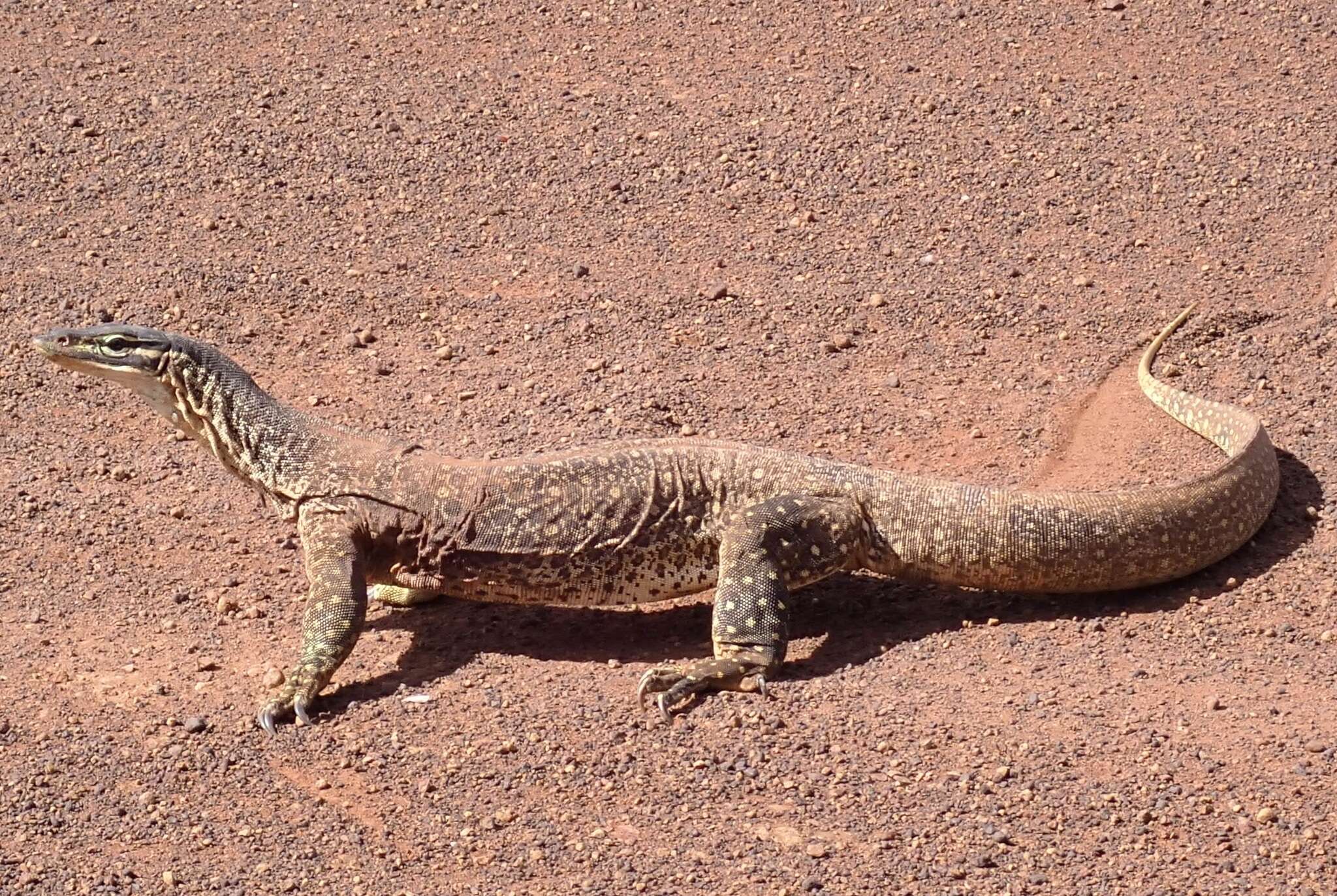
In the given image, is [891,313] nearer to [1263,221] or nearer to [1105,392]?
[1105,392]

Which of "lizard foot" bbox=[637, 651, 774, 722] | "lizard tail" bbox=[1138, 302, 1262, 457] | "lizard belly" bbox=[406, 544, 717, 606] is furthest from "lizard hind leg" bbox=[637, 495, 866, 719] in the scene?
"lizard tail" bbox=[1138, 302, 1262, 457]

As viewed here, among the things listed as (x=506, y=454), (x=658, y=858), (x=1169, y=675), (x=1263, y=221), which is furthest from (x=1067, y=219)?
(x=658, y=858)

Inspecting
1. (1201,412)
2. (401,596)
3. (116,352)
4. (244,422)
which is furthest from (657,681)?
(1201,412)

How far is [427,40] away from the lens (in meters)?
15.9

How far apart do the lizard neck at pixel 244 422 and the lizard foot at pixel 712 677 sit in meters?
2.20

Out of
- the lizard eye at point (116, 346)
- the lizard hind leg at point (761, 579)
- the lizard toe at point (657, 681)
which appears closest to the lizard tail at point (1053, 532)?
the lizard hind leg at point (761, 579)

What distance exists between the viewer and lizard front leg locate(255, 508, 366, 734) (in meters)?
7.95

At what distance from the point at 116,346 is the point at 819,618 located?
3922mm

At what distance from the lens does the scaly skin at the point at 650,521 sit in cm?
813

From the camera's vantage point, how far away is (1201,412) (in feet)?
32.4

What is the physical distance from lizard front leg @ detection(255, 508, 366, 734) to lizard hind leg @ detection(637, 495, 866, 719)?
58.4 inches

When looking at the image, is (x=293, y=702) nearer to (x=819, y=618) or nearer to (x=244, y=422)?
(x=244, y=422)

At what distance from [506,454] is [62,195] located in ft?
19.4

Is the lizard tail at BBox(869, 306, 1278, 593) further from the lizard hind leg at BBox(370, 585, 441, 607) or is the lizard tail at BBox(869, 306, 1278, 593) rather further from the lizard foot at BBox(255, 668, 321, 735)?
the lizard foot at BBox(255, 668, 321, 735)
